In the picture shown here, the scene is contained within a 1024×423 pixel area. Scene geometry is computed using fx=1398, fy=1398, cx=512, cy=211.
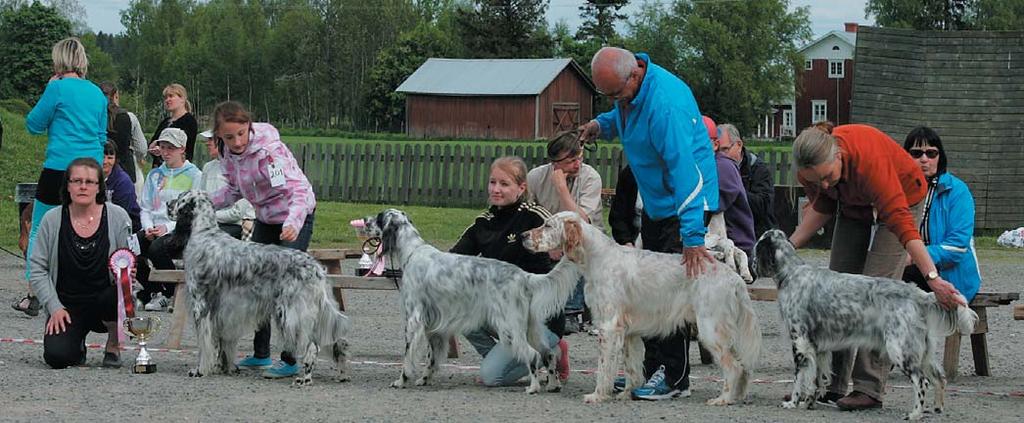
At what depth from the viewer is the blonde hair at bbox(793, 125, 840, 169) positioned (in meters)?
7.50

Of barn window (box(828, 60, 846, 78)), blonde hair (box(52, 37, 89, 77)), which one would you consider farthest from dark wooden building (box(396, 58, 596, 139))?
blonde hair (box(52, 37, 89, 77))

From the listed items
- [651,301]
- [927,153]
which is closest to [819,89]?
[927,153]

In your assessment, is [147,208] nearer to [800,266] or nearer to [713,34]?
[800,266]

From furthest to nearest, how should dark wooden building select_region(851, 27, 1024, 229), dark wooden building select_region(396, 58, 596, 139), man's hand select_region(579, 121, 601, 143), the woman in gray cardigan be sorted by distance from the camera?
1. dark wooden building select_region(396, 58, 596, 139)
2. dark wooden building select_region(851, 27, 1024, 229)
3. the woman in gray cardigan
4. man's hand select_region(579, 121, 601, 143)

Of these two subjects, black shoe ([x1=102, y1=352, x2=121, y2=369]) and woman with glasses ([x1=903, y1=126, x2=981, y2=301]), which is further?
black shoe ([x1=102, y1=352, x2=121, y2=369])

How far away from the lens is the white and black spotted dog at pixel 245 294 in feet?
28.6

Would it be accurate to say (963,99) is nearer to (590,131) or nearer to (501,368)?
(590,131)

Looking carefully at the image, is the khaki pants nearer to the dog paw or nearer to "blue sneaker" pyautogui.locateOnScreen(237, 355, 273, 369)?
the dog paw

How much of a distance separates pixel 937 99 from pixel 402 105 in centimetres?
6944

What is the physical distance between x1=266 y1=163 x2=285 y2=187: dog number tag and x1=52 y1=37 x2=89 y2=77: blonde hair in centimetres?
377

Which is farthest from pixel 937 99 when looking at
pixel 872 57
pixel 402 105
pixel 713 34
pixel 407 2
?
pixel 407 2

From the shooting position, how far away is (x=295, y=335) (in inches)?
344

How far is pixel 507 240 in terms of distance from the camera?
9.02 m

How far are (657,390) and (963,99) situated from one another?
17.4 metres
